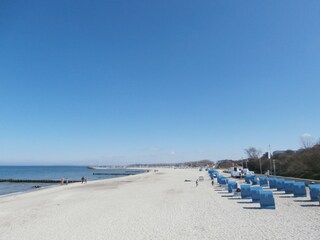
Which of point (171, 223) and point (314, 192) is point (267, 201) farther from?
point (171, 223)

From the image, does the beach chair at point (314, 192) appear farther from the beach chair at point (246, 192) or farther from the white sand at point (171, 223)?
the beach chair at point (246, 192)

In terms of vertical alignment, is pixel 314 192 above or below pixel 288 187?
below

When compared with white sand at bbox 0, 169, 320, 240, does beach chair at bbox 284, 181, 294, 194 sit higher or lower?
→ higher

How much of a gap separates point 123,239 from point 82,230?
232 cm

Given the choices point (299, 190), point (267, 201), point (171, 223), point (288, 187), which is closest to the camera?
point (171, 223)

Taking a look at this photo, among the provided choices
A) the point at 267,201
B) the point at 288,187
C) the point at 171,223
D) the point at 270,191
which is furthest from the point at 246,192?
the point at 171,223

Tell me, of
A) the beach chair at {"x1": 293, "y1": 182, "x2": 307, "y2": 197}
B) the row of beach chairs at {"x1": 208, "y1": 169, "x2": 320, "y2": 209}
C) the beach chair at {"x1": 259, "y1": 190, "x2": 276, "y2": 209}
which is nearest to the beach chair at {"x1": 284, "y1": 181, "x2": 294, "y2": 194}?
the row of beach chairs at {"x1": 208, "y1": 169, "x2": 320, "y2": 209}

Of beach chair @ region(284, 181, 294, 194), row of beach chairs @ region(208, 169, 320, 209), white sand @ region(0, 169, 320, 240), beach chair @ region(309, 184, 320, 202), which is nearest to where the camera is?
white sand @ region(0, 169, 320, 240)

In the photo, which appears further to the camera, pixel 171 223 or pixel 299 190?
pixel 299 190

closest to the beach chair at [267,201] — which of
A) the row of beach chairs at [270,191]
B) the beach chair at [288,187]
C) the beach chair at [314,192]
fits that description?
the row of beach chairs at [270,191]

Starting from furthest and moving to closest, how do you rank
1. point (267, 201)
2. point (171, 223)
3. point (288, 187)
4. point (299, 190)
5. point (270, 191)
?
1. point (288, 187)
2. point (299, 190)
3. point (270, 191)
4. point (267, 201)
5. point (171, 223)

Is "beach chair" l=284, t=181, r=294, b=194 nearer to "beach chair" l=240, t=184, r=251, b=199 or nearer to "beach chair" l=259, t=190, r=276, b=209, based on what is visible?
"beach chair" l=240, t=184, r=251, b=199

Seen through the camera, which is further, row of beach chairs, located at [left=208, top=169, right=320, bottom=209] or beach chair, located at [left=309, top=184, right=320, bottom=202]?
beach chair, located at [left=309, top=184, right=320, bottom=202]

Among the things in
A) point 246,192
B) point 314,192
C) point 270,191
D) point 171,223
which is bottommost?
point 171,223
